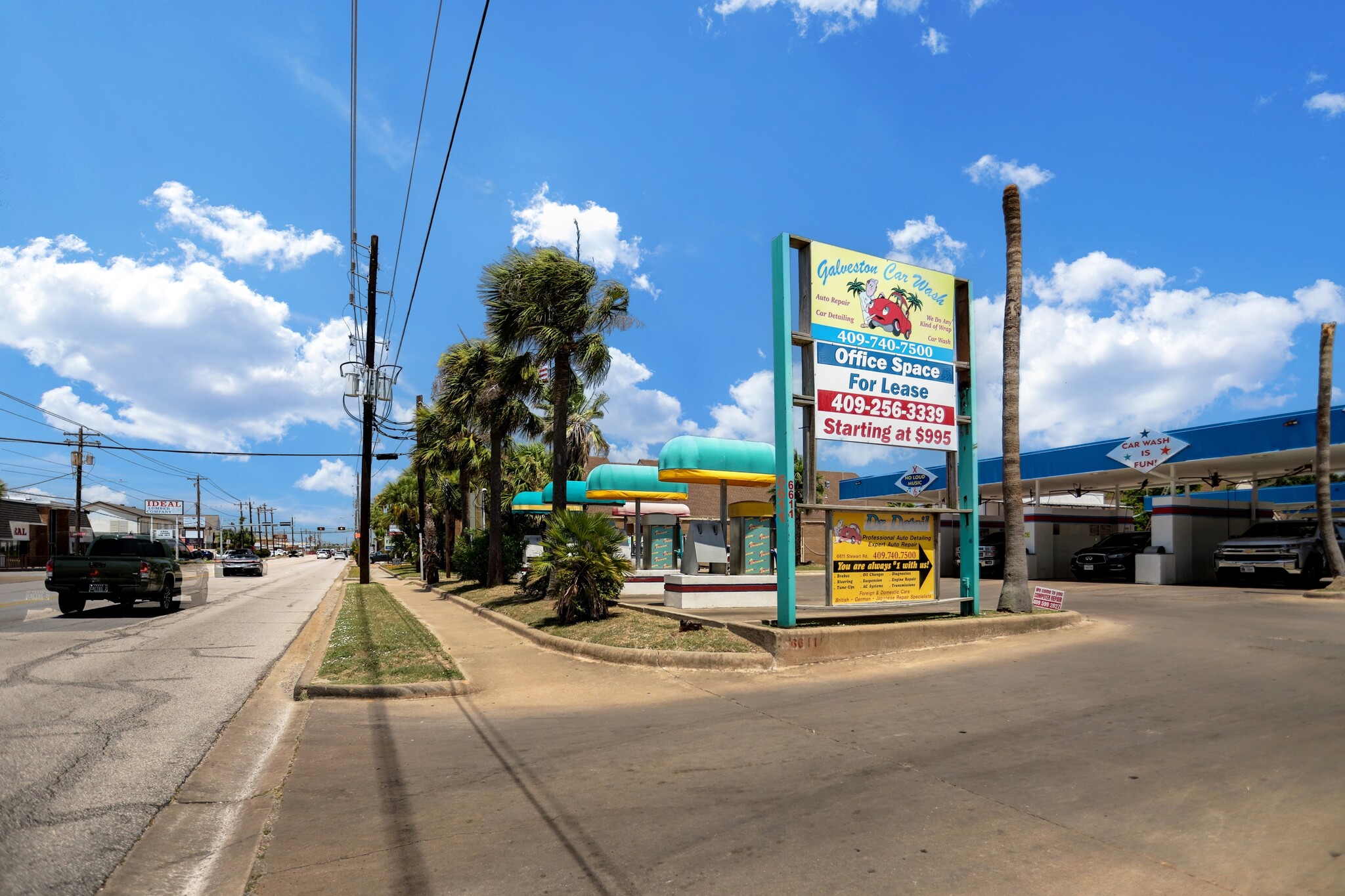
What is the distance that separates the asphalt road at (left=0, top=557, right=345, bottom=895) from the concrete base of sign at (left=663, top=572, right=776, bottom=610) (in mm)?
6401

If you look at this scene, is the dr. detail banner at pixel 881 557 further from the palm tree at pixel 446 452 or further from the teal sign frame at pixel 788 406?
the palm tree at pixel 446 452

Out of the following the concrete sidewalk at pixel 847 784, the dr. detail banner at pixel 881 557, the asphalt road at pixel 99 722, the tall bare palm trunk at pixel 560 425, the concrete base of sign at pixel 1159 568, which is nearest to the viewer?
the concrete sidewalk at pixel 847 784

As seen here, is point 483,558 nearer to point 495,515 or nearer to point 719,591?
point 495,515

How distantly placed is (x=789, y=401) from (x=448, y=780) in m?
6.50

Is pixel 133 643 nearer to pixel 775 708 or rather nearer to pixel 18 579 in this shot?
pixel 775 708

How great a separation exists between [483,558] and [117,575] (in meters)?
11.6

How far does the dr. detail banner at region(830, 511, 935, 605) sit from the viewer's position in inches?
452

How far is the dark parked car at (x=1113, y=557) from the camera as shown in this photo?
25.7 meters

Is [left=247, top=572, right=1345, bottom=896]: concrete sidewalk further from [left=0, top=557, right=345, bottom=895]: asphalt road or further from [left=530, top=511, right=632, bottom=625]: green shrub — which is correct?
[left=530, top=511, right=632, bottom=625]: green shrub

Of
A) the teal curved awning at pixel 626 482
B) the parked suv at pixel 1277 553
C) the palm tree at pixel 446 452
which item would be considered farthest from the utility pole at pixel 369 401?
the parked suv at pixel 1277 553

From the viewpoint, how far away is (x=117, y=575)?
17.7 m

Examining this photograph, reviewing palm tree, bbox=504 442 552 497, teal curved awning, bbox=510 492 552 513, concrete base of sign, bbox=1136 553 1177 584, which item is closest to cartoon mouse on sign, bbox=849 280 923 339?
concrete base of sign, bbox=1136 553 1177 584

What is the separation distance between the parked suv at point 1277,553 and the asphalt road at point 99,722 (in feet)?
72.4

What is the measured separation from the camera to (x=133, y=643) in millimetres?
13289
